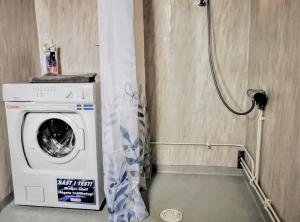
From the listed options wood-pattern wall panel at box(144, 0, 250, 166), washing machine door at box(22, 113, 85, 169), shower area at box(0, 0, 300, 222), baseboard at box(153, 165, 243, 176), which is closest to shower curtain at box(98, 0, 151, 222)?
shower area at box(0, 0, 300, 222)

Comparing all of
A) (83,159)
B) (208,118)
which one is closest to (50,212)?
(83,159)

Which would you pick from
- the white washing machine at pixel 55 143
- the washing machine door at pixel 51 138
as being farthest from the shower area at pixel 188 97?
the washing machine door at pixel 51 138

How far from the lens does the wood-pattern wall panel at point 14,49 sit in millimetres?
2096

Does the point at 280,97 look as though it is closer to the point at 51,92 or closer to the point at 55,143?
the point at 51,92

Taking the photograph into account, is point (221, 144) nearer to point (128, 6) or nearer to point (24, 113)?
point (128, 6)

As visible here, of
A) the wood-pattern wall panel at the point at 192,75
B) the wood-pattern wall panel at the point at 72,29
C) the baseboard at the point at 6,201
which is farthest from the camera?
the wood-pattern wall panel at the point at 72,29

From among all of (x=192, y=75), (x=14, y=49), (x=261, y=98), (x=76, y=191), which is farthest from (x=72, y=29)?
(x=261, y=98)

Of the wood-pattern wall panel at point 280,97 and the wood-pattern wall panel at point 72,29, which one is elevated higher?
the wood-pattern wall panel at point 72,29

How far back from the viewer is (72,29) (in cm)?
257

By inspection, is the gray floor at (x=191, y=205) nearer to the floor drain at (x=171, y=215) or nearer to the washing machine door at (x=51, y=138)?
the floor drain at (x=171, y=215)

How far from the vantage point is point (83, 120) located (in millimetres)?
1930

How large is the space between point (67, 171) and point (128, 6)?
1219 mm

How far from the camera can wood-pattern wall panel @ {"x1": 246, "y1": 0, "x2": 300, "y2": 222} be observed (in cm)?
144

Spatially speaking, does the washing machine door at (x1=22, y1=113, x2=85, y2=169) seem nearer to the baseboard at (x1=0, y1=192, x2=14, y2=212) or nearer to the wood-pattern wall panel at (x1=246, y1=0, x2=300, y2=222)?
the baseboard at (x1=0, y1=192, x2=14, y2=212)
